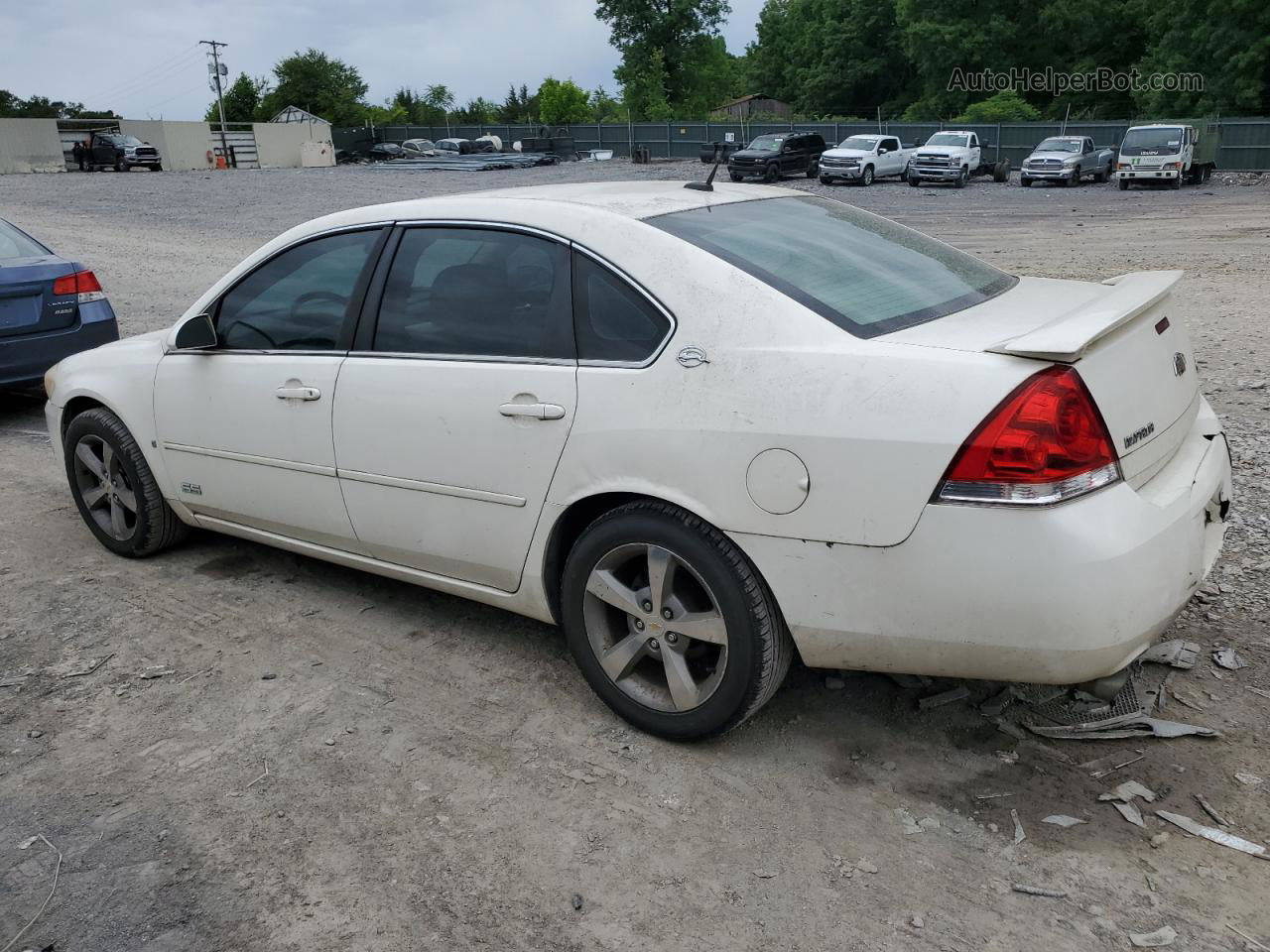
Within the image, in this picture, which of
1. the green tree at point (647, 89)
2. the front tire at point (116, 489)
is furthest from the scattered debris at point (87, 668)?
the green tree at point (647, 89)

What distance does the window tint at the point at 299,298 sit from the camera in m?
4.04

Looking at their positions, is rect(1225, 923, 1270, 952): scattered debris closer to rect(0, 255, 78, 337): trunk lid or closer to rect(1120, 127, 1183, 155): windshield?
rect(0, 255, 78, 337): trunk lid

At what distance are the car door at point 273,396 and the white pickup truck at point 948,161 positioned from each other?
32.2 meters

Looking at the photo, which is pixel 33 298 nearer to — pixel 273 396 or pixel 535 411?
pixel 273 396

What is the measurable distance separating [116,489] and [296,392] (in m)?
1.52

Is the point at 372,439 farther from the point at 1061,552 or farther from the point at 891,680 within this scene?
the point at 1061,552

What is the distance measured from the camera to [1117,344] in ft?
9.59

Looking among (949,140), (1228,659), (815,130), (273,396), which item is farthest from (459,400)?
(815,130)

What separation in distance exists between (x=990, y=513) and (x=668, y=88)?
8330 centimetres

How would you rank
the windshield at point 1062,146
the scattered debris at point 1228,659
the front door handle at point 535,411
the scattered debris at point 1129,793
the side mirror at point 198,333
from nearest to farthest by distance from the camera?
1. the scattered debris at point 1129,793
2. the front door handle at point 535,411
3. the scattered debris at point 1228,659
4. the side mirror at point 198,333
5. the windshield at point 1062,146

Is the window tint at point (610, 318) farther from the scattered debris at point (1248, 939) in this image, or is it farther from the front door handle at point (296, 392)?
the scattered debris at point (1248, 939)

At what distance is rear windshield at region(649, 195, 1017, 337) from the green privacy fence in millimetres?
37228

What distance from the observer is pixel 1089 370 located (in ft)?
9.04

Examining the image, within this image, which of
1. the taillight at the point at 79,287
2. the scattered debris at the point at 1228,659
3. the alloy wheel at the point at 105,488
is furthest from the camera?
the taillight at the point at 79,287
